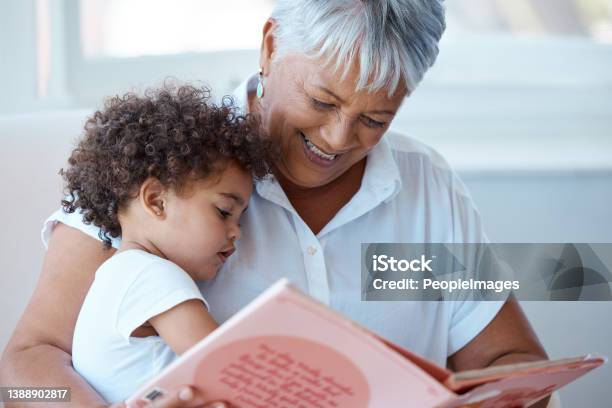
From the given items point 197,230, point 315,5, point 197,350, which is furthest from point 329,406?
point 315,5

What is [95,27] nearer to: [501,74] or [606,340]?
[501,74]

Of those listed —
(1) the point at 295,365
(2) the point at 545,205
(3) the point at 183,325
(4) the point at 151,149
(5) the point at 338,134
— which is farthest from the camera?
(2) the point at 545,205

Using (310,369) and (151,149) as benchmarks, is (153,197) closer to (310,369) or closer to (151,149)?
(151,149)

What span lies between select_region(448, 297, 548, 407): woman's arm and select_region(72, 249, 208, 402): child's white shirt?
0.58m

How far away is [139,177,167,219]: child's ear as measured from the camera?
4.61 ft

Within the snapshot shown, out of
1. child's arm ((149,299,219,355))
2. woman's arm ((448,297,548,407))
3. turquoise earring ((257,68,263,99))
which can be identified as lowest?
woman's arm ((448,297,548,407))

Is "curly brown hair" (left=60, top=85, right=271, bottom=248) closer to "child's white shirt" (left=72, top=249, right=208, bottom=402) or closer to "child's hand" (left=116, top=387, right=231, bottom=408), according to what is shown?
"child's white shirt" (left=72, top=249, right=208, bottom=402)

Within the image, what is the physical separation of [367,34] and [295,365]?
61 cm

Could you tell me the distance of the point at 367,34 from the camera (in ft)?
4.82

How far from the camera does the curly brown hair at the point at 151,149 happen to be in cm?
140

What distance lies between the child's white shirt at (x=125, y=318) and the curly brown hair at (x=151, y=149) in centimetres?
11

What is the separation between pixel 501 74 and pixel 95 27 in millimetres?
1151

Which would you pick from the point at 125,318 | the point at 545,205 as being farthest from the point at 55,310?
the point at 545,205

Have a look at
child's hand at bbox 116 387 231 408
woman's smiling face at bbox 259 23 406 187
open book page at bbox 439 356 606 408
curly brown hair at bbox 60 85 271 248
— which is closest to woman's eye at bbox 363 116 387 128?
woman's smiling face at bbox 259 23 406 187
